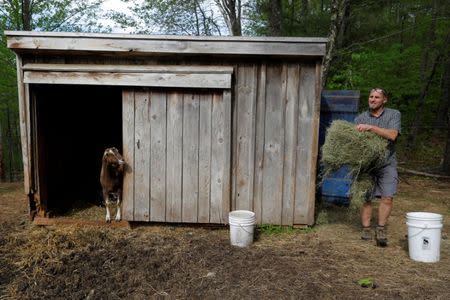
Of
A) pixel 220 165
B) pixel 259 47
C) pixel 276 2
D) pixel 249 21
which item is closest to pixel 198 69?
pixel 259 47

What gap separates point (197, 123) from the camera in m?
5.36

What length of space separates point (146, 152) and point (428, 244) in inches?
148

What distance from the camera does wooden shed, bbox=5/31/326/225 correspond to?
17.0 feet

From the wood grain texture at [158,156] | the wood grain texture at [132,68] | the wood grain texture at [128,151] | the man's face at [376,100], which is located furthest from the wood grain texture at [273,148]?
the wood grain texture at [128,151]

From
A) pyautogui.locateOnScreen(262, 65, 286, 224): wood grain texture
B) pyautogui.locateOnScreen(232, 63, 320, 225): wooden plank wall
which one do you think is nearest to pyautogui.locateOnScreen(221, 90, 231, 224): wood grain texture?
pyautogui.locateOnScreen(232, 63, 320, 225): wooden plank wall

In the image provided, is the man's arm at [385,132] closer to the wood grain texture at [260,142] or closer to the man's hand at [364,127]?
the man's hand at [364,127]

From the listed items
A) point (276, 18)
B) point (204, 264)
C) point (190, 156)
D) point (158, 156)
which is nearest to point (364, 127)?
point (190, 156)

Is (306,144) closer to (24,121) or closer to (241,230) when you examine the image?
(241,230)

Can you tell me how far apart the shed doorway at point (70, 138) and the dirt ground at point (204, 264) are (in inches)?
37.4

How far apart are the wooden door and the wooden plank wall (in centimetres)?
25

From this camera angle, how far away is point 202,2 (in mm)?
18688

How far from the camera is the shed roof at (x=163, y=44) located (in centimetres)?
502


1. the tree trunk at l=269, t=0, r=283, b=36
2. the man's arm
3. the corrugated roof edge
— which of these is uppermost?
the tree trunk at l=269, t=0, r=283, b=36

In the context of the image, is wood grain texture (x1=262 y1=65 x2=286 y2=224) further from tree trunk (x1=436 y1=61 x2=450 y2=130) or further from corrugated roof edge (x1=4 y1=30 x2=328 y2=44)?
tree trunk (x1=436 y1=61 x2=450 y2=130)
